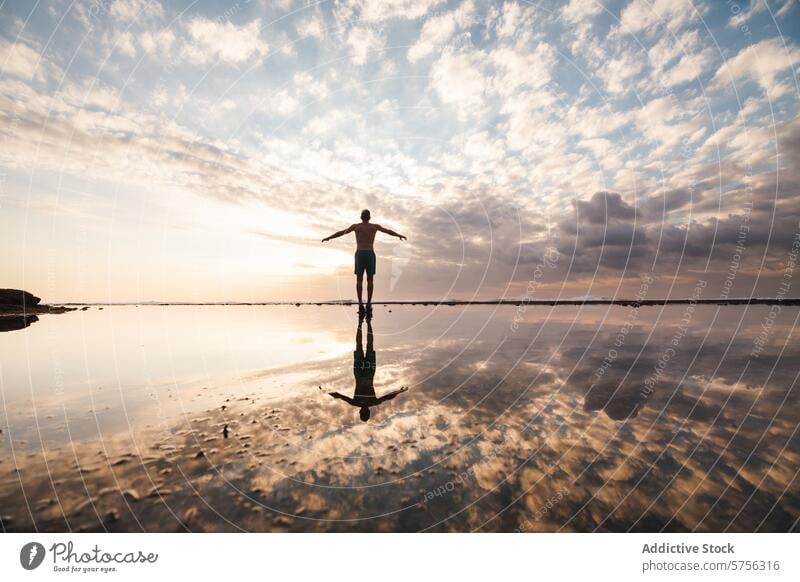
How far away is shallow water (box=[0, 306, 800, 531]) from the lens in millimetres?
3107

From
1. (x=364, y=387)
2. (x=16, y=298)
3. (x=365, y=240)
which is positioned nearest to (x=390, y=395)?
(x=364, y=387)

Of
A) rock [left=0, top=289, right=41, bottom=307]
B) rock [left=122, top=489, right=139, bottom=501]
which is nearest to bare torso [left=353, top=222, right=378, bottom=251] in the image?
rock [left=122, top=489, right=139, bottom=501]

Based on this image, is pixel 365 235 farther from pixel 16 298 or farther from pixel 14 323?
pixel 16 298

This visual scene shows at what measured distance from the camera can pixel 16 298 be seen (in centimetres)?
4834

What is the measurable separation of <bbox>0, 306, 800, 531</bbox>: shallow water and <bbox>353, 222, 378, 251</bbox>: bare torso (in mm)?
9317

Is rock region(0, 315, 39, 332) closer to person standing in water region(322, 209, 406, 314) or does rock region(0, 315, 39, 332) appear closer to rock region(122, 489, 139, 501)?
person standing in water region(322, 209, 406, 314)

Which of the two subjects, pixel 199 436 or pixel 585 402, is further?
pixel 585 402

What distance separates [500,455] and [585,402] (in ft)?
8.41

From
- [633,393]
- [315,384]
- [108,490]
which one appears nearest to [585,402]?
[633,393]

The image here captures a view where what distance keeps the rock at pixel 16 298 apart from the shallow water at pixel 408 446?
57112 mm

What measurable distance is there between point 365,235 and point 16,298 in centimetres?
5909
